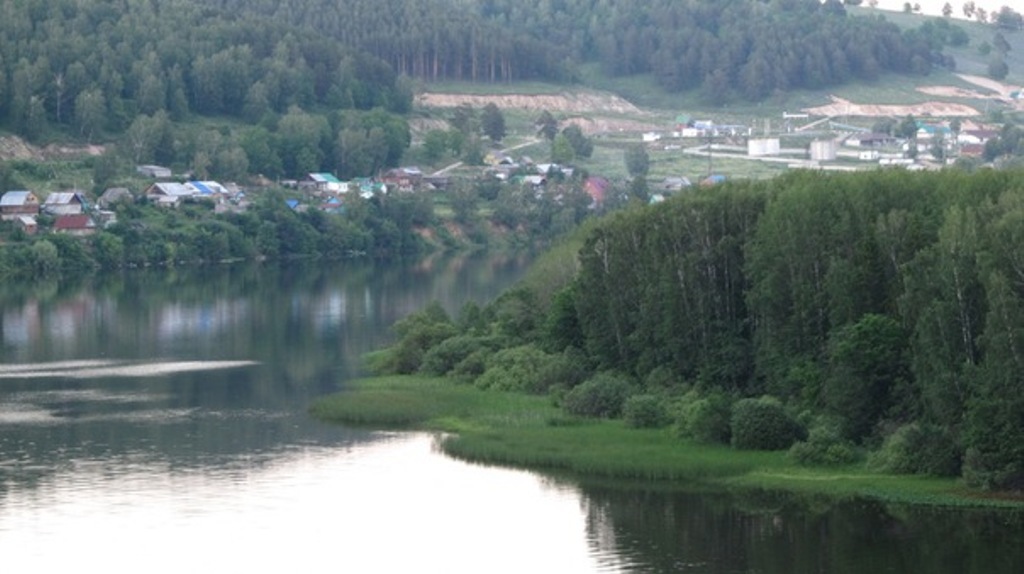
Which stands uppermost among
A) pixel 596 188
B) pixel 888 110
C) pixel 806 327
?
pixel 806 327

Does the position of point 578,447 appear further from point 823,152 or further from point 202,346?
point 823,152

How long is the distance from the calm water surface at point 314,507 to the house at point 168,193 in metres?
53.6

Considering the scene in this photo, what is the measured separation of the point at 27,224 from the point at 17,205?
1910 millimetres

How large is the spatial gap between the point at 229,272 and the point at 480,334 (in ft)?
146

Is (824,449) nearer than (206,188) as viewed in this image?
Yes

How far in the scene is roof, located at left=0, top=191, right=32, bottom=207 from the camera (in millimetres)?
112562

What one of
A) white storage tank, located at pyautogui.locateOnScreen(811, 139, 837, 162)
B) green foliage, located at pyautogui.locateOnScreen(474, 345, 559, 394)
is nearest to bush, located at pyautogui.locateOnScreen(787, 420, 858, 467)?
green foliage, located at pyautogui.locateOnScreen(474, 345, 559, 394)

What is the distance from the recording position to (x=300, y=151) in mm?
133000

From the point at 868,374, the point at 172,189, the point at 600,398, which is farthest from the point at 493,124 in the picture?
the point at 868,374

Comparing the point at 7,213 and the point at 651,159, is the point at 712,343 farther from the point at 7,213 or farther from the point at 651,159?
the point at 651,159

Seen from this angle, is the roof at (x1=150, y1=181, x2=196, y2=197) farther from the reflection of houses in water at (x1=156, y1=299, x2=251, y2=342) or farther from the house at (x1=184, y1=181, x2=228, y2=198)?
the reflection of houses in water at (x1=156, y1=299, x2=251, y2=342)

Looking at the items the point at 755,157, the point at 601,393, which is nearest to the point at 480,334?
the point at 601,393

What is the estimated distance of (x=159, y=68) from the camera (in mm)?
136625

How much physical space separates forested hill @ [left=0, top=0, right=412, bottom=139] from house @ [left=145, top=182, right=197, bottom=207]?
8508 mm
